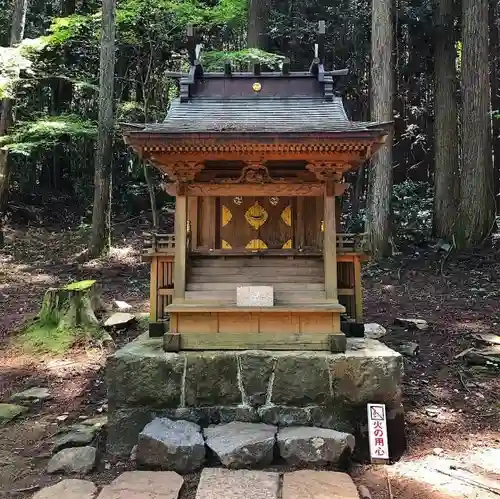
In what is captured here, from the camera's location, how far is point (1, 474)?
4609 mm

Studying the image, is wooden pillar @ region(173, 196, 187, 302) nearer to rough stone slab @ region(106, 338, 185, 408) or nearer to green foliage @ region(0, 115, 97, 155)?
rough stone slab @ region(106, 338, 185, 408)

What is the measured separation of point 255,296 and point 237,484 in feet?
6.51

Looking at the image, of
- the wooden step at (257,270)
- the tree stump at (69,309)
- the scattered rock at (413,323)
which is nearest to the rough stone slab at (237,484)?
the wooden step at (257,270)

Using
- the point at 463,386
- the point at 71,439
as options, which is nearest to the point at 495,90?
the point at 463,386

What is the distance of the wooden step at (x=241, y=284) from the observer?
18.9ft

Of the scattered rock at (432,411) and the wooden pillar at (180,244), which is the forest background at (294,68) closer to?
the scattered rock at (432,411)

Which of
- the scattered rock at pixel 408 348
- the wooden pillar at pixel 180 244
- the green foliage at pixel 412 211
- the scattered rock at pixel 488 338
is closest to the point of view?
the wooden pillar at pixel 180 244

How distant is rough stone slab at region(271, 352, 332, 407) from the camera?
5.21m

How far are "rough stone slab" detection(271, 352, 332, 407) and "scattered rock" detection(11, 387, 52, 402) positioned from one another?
10.2 feet

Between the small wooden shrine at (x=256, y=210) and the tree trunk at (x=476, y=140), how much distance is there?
6.53m

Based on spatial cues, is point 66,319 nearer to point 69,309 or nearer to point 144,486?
point 69,309

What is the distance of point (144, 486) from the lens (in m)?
4.18

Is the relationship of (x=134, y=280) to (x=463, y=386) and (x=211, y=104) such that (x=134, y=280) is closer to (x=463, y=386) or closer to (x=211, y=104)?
(x=211, y=104)

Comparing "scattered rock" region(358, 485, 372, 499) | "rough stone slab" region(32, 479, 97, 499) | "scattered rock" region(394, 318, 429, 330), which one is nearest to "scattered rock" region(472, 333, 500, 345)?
"scattered rock" region(394, 318, 429, 330)
